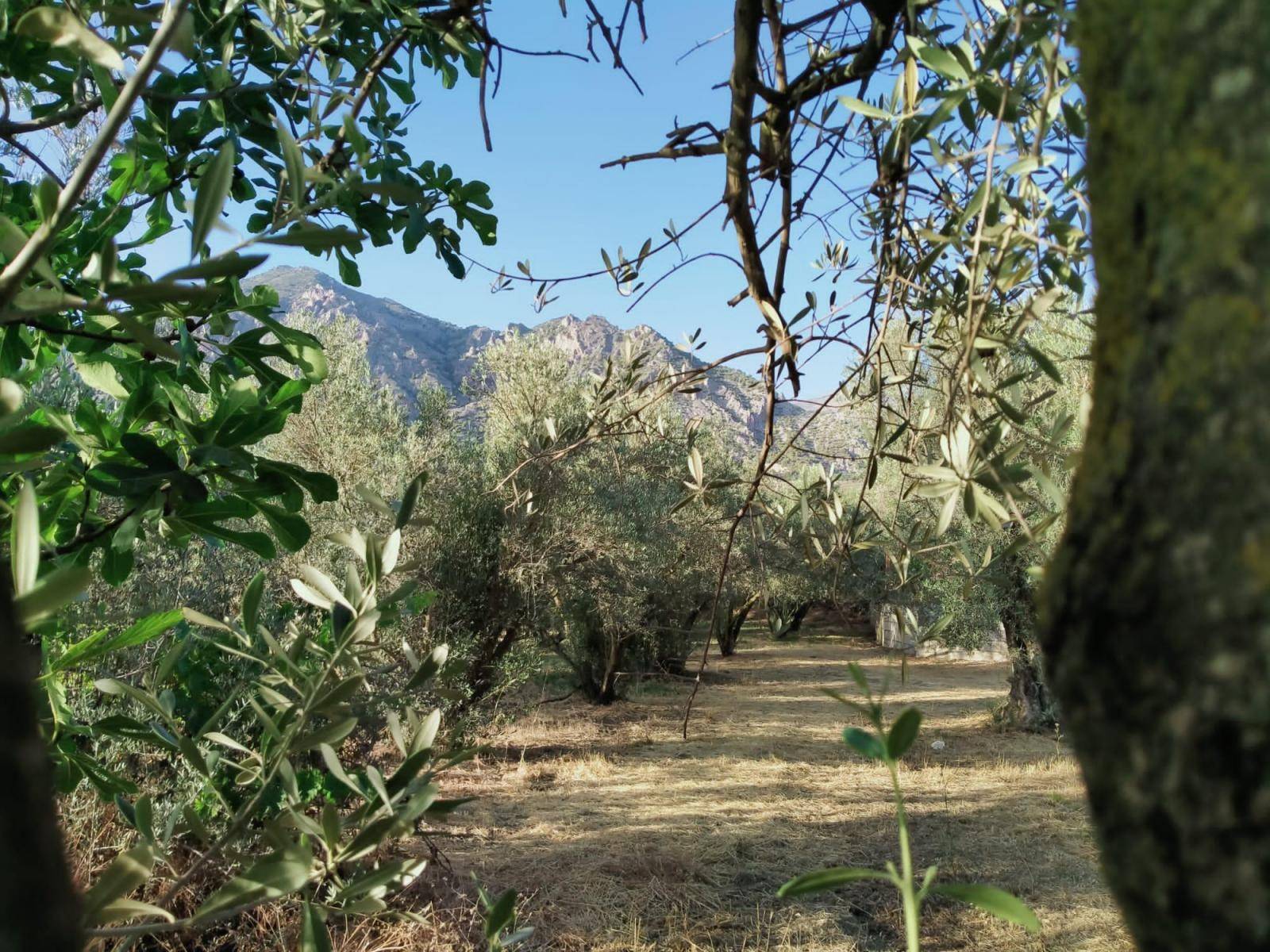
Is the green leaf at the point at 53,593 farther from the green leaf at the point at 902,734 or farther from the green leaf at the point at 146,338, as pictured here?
the green leaf at the point at 902,734

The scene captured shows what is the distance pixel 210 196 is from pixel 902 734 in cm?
57

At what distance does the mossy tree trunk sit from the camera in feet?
0.74

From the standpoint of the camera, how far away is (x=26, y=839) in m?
0.20

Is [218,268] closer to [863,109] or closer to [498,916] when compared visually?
[498,916]

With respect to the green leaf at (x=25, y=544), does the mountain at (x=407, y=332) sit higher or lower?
higher

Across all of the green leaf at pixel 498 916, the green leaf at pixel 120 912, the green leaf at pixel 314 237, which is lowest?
the green leaf at pixel 498 916

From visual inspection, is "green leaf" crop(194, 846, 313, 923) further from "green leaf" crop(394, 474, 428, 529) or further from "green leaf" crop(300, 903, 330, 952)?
"green leaf" crop(394, 474, 428, 529)

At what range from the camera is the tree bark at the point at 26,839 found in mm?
198

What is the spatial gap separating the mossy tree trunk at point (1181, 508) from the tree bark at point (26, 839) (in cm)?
31

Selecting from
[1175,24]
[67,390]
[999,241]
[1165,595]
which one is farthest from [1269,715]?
[67,390]

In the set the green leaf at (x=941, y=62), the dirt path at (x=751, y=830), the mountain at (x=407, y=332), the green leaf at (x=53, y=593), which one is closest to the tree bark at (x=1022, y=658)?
the dirt path at (x=751, y=830)

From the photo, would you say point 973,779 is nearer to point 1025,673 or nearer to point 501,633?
point 1025,673

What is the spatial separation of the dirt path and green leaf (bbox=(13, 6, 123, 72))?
6.16ft

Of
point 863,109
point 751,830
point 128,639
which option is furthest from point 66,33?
point 751,830
